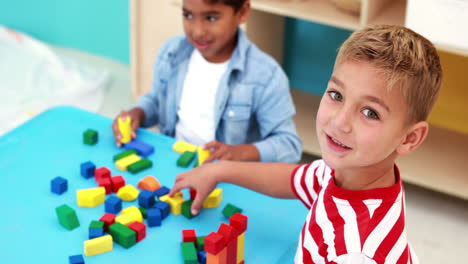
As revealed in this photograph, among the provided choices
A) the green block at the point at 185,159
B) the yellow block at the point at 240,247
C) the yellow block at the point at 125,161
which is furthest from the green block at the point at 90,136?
the yellow block at the point at 240,247

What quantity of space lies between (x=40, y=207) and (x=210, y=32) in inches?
25.3

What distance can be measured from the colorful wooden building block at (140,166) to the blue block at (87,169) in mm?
82

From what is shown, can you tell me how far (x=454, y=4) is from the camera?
1829 millimetres

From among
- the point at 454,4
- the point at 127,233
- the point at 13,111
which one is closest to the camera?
the point at 127,233

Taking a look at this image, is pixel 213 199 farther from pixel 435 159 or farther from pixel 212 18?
pixel 435 159

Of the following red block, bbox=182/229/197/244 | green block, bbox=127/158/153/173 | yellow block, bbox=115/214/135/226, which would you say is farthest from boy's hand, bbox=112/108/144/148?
red block, bbox=182/229/197/244

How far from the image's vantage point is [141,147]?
1569 mm

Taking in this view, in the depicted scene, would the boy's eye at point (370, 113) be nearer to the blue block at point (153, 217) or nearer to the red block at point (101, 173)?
the blue block at point (153, 217)

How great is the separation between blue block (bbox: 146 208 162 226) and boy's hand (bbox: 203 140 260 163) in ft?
0.80

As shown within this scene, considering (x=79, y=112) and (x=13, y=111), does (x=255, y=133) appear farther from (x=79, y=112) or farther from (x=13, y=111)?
(x=13, y=111)

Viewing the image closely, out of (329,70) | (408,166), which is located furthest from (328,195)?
(329,70)

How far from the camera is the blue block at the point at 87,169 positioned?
144 centimetres

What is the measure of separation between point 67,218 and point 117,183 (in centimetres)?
16

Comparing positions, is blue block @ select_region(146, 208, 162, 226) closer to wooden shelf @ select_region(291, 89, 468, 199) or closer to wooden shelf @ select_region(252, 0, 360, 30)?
wooden shelf @ select_region(252, 0, 360, 30)
